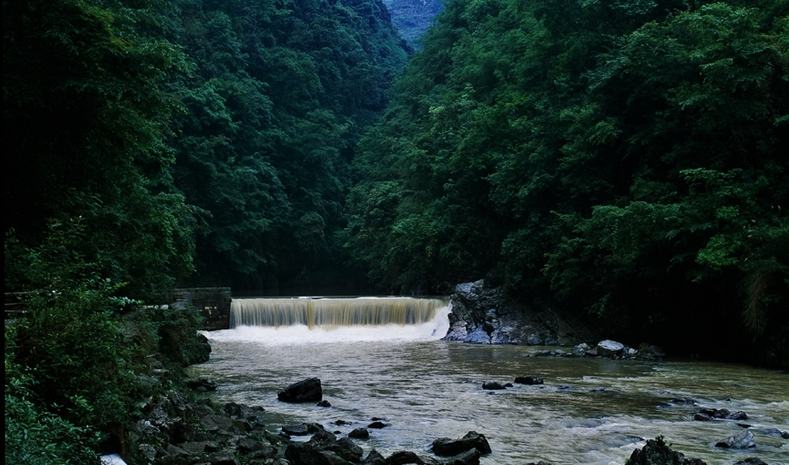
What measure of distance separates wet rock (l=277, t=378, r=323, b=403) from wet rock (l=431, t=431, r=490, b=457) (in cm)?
444

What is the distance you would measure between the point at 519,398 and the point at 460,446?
455 centimetres

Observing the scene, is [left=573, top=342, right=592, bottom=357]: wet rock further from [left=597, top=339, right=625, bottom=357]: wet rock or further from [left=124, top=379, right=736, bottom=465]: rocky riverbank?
[left=124, top=379, right=736, bottom=465]: rocky riverbank

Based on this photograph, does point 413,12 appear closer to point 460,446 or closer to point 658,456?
point 460,446

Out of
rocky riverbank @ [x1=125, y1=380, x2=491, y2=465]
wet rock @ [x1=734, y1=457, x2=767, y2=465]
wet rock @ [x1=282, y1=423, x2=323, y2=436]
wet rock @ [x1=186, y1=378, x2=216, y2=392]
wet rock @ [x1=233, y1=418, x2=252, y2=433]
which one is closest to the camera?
rocky riverbank @ [x1=125, y1=380, x2=491, y2=465]

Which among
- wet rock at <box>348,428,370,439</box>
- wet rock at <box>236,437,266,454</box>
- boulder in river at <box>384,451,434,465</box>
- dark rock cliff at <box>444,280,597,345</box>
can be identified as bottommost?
wet rock at <box>348,428,370,439</box>

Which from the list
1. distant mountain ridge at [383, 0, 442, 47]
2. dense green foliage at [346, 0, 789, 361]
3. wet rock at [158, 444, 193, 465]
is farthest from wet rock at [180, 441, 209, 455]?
Answer: distant mountain ridge at [383, 0, 442, 47]

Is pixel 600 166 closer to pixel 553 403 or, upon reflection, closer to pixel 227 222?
pixel 553 403

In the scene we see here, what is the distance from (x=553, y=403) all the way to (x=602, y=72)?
43.6 feet

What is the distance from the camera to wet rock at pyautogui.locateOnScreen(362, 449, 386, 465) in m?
8.55

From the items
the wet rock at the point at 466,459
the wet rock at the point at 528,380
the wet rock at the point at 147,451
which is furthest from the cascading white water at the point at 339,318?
the wet rock at the point at 147,451

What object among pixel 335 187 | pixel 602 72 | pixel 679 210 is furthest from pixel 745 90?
pixel 335 187

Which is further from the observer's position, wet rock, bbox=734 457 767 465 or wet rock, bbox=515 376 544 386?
wet rock, bbox=515 376 544 386

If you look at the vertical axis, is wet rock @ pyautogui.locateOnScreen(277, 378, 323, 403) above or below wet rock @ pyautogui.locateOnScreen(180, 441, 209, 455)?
below

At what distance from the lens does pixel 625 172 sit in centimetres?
2352
